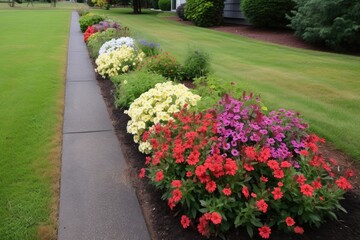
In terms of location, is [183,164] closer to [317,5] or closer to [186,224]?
[186,224]

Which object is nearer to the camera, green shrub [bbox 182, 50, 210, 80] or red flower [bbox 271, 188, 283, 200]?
red flower [bbox 271, 188, 283, 200]

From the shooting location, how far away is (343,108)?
211 inches

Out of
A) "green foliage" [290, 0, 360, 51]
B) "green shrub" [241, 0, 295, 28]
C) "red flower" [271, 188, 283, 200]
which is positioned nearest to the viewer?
"red flower" [271, 188, 283, 200]

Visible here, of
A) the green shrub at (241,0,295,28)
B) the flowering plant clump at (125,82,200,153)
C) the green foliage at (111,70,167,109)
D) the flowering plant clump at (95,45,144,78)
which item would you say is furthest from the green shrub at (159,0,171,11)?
the flowering plant clump at (125,82,200,153)

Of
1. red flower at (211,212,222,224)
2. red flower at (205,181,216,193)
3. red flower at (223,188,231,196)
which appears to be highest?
red flower at (223,188,231,196)

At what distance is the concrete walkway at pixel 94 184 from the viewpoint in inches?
105

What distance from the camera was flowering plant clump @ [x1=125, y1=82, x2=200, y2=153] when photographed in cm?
364

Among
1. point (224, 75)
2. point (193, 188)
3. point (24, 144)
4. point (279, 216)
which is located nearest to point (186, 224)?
point (193, 188)

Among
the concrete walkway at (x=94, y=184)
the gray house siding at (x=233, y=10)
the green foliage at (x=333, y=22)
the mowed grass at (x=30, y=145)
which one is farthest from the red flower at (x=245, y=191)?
the gray house siding at (x=233, y=10)

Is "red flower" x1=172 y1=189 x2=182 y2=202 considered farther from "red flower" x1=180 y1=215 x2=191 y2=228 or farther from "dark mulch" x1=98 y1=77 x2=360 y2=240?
"dark mulch" x1=98 y1=77 x2=360 y2=240

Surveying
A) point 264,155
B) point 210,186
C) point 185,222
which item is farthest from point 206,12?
point 185,222

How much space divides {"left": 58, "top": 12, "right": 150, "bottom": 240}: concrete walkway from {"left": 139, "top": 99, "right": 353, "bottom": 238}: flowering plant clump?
1.52 ft

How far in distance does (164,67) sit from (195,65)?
0.65 metres

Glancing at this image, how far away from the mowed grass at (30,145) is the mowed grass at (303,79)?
2998mm
